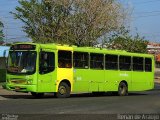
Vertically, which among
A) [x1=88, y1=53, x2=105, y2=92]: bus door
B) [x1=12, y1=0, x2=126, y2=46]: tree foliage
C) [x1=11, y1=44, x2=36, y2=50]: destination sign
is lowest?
[x1=88, y1=53, x2=105, y2=92]: bus door

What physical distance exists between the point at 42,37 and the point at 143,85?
19.1 meters

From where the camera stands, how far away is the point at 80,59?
85.9 ft

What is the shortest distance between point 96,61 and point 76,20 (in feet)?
53.9

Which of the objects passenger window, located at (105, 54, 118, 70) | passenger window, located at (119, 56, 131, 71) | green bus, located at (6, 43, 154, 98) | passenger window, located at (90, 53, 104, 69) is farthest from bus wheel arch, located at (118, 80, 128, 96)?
passenger window, located at (90, 53, 104, 69)

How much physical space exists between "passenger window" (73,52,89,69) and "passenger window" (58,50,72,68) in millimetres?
403

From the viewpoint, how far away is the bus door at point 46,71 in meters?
23.6

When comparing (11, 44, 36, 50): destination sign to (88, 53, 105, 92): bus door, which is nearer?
(11, 44, 36, 50): destination sign

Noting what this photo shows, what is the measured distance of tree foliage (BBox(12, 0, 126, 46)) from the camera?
42.8 meters

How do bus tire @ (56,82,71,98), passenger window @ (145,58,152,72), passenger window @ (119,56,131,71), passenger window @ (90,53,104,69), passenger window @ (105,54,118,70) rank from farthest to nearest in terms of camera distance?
passenger window @ (145,58,152,72), passenger window @ (119,56,131,71), passenger window @ (105,54,118,70), passenger window @ (90,53,104,69), bus tire @ (56,82,71,98)

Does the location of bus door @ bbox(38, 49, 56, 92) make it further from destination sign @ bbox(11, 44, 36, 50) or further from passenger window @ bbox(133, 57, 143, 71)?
passenger window @ bbox(133, 57, 143, 71)

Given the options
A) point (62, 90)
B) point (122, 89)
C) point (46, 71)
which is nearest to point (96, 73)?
point (62, 90)

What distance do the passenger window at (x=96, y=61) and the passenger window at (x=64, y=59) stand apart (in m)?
1.99

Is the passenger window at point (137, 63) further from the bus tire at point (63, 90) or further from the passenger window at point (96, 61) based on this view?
the bus tire at point (63, 90)

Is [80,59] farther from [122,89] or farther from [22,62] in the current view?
[122,89]
